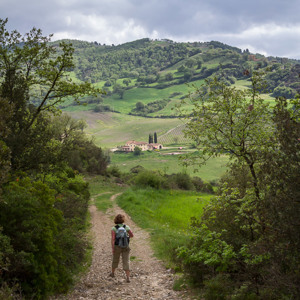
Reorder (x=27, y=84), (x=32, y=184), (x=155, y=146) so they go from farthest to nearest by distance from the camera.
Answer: (x=155, y=146) → (x=27, y=84) → (x=32, y=184)

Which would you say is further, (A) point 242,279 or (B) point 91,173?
(B) point 91,173

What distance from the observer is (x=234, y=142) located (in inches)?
294

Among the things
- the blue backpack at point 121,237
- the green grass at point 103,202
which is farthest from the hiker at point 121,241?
the green grass at point 103,202

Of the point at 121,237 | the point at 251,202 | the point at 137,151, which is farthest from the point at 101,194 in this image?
the point at 137,151

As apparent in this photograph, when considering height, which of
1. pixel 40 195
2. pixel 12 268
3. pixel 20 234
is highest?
pixel 40 195

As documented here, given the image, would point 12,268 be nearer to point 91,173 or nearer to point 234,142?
point 234,142

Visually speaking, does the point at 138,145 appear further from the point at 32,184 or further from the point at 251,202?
the point at 251,202

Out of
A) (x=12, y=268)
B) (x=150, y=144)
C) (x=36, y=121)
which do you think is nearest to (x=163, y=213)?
(x=36, y=121)

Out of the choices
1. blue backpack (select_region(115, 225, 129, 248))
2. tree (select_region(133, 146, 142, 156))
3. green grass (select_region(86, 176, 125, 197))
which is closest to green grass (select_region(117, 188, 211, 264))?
blue backpack (select_region(115, 225, 129, 248))

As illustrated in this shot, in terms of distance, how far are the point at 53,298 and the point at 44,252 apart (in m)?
1.05

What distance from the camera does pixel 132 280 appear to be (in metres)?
9.60

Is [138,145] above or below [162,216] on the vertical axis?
above

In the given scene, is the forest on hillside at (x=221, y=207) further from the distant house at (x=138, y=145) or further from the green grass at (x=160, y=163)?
the distant house at (x=138, y=145)

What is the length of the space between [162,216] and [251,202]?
15.6 metres
